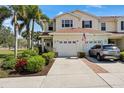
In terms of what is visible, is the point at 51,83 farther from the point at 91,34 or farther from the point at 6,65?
the point at 91,34

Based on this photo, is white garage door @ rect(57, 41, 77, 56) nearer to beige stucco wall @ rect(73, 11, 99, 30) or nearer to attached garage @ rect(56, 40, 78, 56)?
attached garage @ rect(56, 40, 78, 56)

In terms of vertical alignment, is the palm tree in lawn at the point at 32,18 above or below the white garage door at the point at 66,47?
above

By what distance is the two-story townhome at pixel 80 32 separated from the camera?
33031mm

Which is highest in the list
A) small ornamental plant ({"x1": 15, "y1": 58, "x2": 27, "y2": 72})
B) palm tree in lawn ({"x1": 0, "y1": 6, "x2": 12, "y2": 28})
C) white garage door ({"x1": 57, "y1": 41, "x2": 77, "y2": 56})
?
palm tree in lawn ({"x1": 0, "y1": 6, "x2": 12, "y2": 28})

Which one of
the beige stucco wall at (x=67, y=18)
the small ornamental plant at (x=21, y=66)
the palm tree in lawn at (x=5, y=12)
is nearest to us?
the small ornamental plant at (x=21, y=66)

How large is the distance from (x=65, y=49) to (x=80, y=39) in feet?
7.38

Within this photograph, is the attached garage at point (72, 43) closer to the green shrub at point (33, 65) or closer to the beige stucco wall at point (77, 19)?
the beige stucco wall at point (77, 19)

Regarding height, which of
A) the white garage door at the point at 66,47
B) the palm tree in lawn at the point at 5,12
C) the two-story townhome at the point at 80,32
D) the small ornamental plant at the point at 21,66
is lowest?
the small ornamental plant at the point at 21,66

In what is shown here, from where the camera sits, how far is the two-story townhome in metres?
33.0

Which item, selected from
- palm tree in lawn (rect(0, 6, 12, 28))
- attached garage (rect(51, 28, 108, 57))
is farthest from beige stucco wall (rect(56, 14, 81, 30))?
palm tree in lawn (rect(0, 6, 12, 28))

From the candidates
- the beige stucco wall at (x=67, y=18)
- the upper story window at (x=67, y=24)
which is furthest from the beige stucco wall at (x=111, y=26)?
the upper story window at (x=67, y=24)
